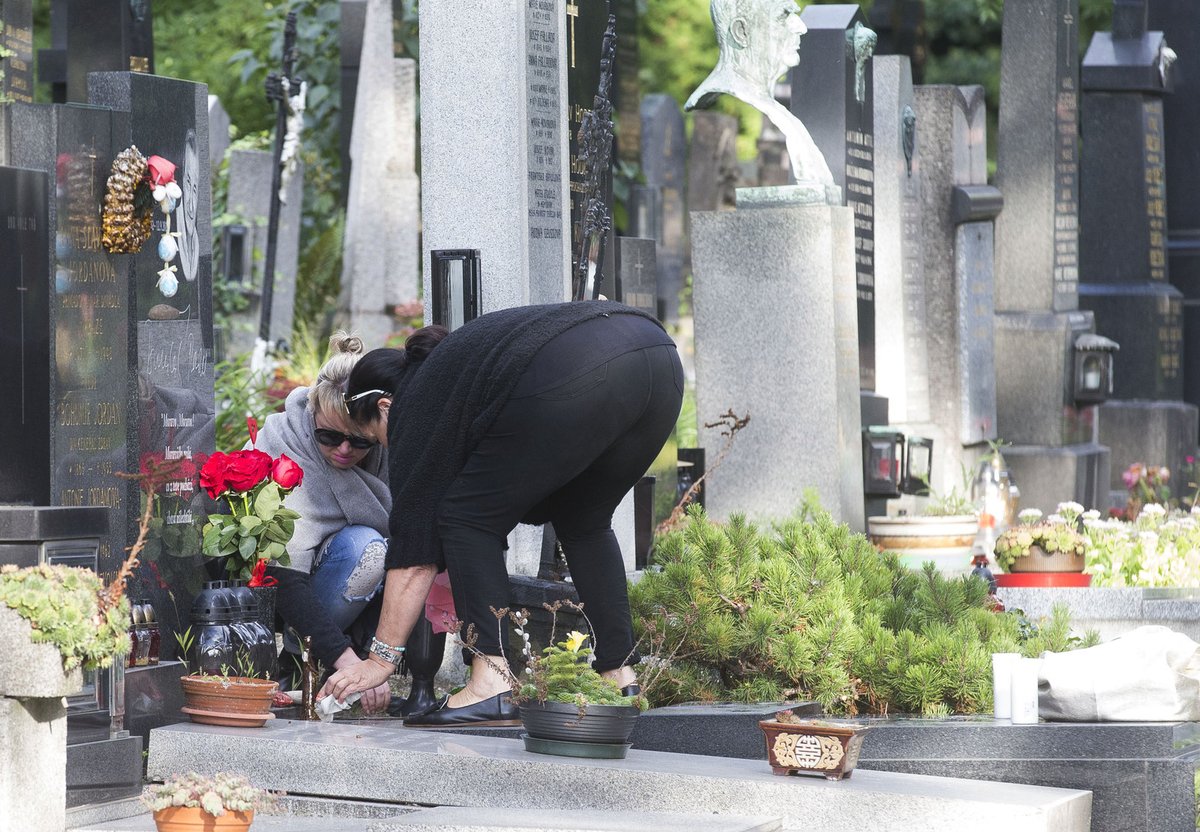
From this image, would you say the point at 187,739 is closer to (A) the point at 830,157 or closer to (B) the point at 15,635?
(B) the point at 15,635

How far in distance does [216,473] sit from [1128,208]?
10447 mm

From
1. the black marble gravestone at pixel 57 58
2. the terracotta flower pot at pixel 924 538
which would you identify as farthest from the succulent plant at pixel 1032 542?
the black marble gravestone at pixel 57 58

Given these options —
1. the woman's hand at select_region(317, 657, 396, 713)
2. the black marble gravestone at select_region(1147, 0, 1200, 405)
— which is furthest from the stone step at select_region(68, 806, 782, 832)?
the black marble gravestone at select_region(1147, 0, 1200, 405)

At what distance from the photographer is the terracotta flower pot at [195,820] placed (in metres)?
3.98

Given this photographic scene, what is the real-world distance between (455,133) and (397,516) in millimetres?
2700

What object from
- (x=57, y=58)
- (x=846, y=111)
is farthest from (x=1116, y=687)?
(x=57, y=58)

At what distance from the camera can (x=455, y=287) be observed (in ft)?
22.9

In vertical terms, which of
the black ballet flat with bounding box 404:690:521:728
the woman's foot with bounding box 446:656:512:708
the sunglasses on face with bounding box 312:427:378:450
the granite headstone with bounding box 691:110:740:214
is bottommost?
the black ballet flat with bounding box 404:690:521:728

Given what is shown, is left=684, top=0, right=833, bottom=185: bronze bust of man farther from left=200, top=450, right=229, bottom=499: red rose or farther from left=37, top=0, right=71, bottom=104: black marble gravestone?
left=37, top=0, right=71, bottom=104: black marble gravestone

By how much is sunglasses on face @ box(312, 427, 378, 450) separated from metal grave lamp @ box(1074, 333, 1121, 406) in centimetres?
771

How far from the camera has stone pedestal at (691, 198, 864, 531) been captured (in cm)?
899

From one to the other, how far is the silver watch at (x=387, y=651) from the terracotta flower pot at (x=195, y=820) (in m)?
1.03

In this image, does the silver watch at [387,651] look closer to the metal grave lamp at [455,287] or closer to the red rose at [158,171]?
the red rose at [158,171]

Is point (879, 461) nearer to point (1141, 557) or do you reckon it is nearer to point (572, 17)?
point (1141, 557)
